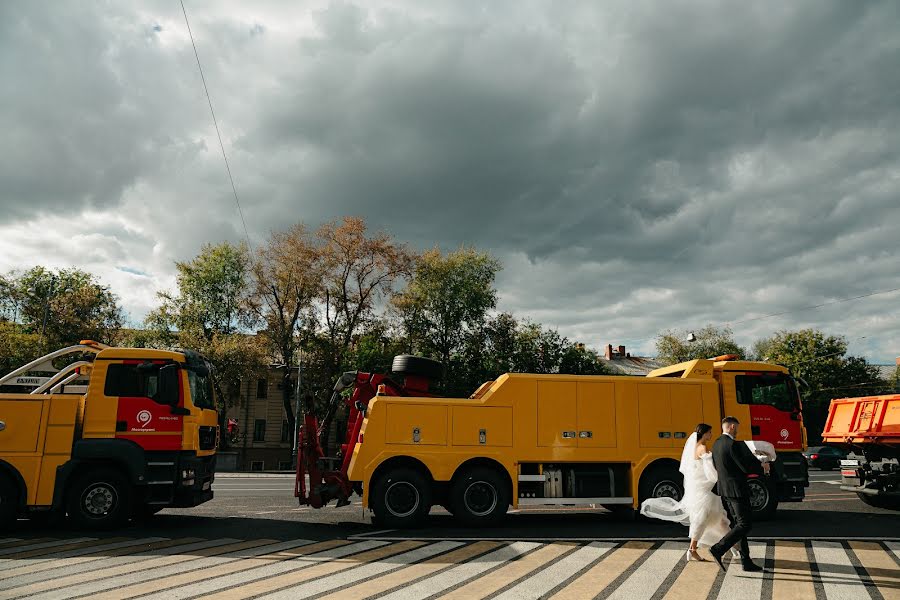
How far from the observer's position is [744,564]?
295 inches

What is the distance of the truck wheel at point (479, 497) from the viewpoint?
11.1 meters

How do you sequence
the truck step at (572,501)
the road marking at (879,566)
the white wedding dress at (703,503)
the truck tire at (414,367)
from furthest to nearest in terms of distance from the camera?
the truck tire at (414,367) → the truck step at (572,501) → the white wedding dress at (703,503) → the road marking at (879,566)

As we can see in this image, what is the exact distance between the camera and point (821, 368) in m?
53.4

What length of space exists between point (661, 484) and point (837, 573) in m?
4.30

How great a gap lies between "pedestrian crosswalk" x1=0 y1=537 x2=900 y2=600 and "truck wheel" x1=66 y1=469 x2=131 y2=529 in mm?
751

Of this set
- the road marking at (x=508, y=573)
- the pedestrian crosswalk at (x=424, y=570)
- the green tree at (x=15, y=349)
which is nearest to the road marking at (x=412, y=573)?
the pedestrian crosswalk at (x=424, y=570)

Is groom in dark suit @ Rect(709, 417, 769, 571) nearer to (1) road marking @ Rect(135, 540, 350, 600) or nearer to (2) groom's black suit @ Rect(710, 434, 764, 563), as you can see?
(2) groom's black suit @ Rect(710, 434, 764, 563)

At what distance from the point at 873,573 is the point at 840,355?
178 ft

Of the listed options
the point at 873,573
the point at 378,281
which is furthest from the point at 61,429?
the point at 378,281

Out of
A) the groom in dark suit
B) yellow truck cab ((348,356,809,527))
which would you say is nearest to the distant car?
yellow truck cab ((348,356,809,527))

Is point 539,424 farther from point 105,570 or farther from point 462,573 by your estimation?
point 105,570

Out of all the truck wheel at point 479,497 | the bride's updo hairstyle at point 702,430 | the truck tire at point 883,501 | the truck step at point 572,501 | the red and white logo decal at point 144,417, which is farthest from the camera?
the truck tire at point 883,501

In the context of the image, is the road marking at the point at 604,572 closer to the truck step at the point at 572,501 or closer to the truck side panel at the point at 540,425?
the truck step at the point at 572,501

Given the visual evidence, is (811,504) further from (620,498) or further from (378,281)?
(378,281)
